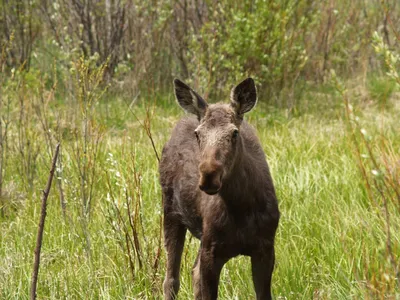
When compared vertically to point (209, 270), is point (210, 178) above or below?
above

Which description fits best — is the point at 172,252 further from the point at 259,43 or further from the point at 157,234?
the point at 259,43

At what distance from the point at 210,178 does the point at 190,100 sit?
88cm

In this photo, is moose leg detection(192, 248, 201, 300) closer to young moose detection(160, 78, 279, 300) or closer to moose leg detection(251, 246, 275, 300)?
young moose detection(160, 78, 279, 300)

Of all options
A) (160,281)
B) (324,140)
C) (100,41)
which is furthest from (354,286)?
(100,41)

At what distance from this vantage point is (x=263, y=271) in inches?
150

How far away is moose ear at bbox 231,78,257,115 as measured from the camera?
369 centimetres

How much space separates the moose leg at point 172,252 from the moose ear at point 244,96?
120 centimetres

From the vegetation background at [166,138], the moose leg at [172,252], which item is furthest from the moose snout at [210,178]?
the moose leg at [172,252]

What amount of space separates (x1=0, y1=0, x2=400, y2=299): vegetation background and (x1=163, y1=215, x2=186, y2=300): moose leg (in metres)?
0.07

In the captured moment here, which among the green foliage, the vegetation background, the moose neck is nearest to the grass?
the vegetation background

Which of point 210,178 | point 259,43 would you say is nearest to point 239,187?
point 210,178

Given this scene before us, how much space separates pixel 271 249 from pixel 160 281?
1039mm

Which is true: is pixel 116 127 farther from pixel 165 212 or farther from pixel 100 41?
pixel 165 212

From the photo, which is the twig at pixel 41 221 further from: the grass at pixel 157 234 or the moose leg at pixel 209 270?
the grass at pixel 157 234
